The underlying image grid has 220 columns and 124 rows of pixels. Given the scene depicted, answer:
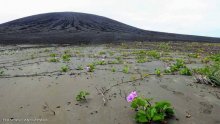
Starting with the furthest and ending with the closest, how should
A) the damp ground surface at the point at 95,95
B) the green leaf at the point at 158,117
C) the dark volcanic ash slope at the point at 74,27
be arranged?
the dark volcanic ash slope at the point at 74,27 → the damp ground surface at the point at 95,95 → the green leaf at the point at 158,117

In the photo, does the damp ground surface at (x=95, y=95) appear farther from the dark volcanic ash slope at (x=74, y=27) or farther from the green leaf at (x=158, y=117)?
the dark volcanic ash slope at (x=74, y=27)

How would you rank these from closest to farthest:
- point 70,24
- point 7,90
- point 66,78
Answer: point 7,90
point 66,78
point 70,24

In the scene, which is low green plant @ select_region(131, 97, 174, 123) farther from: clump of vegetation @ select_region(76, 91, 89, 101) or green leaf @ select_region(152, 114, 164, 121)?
clump of vegetation @ select_region(76, 91, 89, 101)

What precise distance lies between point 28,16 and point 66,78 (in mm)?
31325

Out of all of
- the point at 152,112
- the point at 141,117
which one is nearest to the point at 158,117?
the point at 152,112

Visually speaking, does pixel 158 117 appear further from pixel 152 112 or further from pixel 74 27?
A: pixel 74 27

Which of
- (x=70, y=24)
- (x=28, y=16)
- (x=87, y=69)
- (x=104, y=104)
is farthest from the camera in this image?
(x=28, y=16)

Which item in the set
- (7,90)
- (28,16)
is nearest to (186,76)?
(7,90)

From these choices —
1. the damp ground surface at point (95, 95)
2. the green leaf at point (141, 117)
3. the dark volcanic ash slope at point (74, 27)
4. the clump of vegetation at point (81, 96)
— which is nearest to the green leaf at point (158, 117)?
the green leaf at point (141, 117)

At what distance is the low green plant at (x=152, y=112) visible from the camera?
3.80m

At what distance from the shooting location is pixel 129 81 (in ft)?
20.0

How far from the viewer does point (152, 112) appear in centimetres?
381

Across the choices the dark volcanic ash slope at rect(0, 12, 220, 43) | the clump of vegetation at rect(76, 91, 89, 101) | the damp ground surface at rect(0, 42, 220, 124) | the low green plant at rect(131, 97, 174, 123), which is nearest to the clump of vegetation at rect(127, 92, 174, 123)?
the low green plant at rect(131, 97, 174, 123)

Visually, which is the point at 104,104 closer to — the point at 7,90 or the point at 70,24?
the point at 7,90
